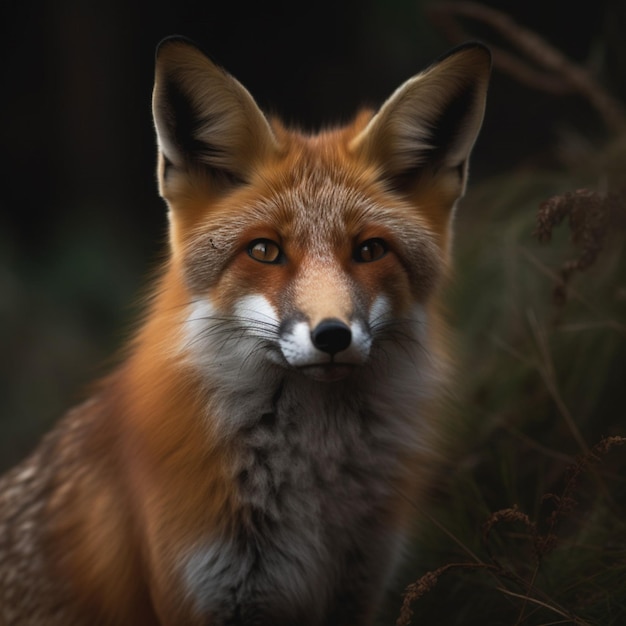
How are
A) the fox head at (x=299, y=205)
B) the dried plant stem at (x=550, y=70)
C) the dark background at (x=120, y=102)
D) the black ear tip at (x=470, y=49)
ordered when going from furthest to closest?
1. the dark background at (x=120, y=102)
2. the dried plant stem at (x=550, y=70)
3. the black ear tip at (x=470, y=49)
4. the fox head at (x=299, y=205)

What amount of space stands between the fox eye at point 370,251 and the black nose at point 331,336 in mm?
406

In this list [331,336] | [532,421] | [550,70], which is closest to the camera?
[331,336]

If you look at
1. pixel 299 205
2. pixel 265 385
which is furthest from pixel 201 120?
pixel 265 385

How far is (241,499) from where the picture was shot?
8.91ft

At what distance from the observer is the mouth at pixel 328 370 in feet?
7.99

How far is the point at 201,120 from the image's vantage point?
9.36 ft

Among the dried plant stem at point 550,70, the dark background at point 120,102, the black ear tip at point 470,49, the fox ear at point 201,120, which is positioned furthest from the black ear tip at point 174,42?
the dark background at point 120,102

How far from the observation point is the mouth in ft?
7.99

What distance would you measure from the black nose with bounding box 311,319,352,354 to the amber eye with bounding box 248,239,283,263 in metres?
0.38

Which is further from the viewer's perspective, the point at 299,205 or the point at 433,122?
the point at 433,122

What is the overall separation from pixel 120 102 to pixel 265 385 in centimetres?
756

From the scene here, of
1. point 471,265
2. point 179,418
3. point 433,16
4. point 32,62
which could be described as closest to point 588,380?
point 471,265

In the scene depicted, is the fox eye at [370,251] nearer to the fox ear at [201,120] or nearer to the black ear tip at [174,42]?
the fox ear at [201,120]

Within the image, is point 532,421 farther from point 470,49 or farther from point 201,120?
point 201,120
